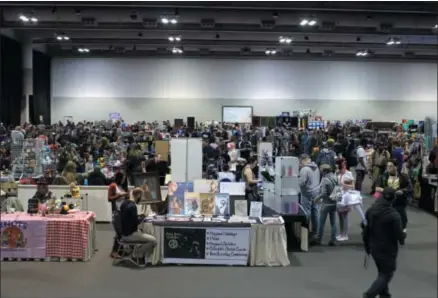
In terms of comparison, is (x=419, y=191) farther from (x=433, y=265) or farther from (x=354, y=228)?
(x=433, y=265)

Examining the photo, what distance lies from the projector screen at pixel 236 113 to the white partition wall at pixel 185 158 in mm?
12585

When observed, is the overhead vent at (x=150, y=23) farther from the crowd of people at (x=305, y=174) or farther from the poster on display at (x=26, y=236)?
the poster on display at (x=26, y=236)

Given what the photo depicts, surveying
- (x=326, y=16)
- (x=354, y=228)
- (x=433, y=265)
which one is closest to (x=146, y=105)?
(x=326, y=16)

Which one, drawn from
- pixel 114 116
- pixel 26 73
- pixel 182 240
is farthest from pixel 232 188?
pixel 114 116

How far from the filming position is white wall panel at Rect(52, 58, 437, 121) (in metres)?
20.6

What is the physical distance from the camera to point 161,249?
591 centimetres

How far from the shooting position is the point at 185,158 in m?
8.55

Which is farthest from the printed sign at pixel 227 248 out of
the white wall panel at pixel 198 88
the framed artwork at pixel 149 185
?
the white wall panel at pixel 198 88

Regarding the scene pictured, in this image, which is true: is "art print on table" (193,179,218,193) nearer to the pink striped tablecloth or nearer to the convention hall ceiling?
the pink striped tablecloth

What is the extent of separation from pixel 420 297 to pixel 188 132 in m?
11.5

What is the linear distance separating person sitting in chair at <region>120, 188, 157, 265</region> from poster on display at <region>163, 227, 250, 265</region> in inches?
8.2

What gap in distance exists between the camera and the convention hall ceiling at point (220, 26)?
1117cm

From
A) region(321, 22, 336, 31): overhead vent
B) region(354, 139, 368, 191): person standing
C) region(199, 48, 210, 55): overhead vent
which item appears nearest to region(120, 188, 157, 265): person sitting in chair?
region(354, 139, 368, 191): person standing

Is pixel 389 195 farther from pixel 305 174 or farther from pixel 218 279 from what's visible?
pixel 305 174
